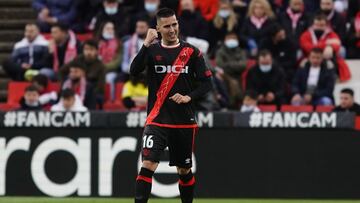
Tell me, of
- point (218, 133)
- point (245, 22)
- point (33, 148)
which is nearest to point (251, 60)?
point (245, 22)

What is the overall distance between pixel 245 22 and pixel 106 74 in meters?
2.58

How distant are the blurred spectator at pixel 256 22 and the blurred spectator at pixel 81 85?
115 inches

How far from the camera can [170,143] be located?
11.3 m

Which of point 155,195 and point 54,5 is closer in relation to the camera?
point 155,195

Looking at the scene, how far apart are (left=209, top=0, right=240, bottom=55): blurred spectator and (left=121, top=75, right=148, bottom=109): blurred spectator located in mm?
2122

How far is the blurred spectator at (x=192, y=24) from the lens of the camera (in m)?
18.5

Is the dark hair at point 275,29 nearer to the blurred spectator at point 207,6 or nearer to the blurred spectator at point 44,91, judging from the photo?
the blurred spectator at point 207,6

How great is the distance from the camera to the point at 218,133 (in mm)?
14875

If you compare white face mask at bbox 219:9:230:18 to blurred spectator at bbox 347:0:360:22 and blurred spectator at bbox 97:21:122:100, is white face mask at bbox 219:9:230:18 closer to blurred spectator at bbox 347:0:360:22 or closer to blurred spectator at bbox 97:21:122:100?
blurred spectator at bbox 97:21:122:100

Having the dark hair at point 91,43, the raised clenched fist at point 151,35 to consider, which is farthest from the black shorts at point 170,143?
the dark hair at point 91,43

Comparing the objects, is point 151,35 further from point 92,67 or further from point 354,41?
point 354,41

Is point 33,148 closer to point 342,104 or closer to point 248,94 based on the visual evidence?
point 248,94

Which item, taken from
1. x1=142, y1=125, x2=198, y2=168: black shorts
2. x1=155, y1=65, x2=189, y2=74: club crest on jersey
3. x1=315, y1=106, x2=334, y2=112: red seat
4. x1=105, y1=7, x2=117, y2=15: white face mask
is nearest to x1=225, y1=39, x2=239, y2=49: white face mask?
x1=315, y1=106, x2=334, y2=112: red seat

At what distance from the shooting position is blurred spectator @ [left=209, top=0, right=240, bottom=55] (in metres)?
18.6
